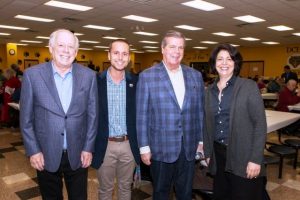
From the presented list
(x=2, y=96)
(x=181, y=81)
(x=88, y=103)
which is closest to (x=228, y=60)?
(x=181, y=81)

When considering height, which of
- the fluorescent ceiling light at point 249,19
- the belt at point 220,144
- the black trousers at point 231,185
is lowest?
the black trousers at point 231,185

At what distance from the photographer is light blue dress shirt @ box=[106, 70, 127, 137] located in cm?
198

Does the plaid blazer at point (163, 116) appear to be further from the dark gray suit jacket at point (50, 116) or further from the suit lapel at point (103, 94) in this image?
the dark gray suit jacket at point (50, 116)

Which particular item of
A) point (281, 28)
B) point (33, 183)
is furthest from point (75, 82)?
point (281, 28)

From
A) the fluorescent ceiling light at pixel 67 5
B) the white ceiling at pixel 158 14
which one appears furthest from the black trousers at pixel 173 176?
the fluorescent ceiling light at pixel 67 5

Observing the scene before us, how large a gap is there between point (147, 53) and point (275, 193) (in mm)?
22089

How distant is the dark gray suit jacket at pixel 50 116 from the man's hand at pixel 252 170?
44.8 inches

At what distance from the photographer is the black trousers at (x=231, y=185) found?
184cm

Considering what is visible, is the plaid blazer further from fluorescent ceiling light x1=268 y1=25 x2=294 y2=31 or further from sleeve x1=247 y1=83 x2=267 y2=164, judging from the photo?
fluorescent ceiling light x1=268 y1=25 x2=294 y2=31

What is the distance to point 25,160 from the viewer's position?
415 centimetres

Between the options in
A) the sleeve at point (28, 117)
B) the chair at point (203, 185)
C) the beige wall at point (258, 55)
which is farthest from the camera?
the beige wall at point (258, 55)

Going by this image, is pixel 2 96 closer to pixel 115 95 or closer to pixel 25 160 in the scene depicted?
pixel 25 160

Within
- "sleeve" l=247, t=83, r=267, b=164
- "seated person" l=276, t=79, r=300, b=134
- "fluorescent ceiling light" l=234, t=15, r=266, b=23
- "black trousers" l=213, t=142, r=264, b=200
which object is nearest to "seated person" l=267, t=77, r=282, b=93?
"fluorescent ceiling light" l=234, t=15, r=266, b=23

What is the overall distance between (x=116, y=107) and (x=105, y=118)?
12 cm
